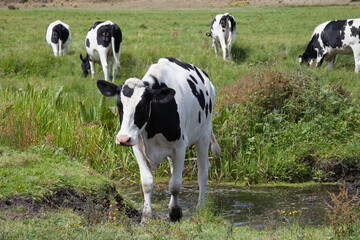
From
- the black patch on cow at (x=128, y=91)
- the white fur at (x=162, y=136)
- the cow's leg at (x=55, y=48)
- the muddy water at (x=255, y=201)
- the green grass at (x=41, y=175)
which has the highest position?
the black patch on cow at (x=128, y=91)

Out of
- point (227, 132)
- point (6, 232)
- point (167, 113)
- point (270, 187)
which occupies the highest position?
point (167, 113)

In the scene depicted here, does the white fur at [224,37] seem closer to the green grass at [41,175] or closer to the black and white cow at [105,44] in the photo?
the black and white cow at [105,44]

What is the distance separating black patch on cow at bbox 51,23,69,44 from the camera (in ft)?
59.8

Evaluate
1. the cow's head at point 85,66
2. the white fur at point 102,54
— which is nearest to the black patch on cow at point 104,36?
the white fur at point 102,54

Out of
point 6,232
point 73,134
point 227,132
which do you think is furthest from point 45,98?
point 6,232

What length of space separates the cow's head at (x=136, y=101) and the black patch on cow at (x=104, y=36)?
967cm

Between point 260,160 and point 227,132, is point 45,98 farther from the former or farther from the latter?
point 260,160

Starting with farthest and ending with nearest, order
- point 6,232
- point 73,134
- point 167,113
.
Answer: point 73,134 < point 167,113 < point 6,232

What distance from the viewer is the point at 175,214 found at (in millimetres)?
5828

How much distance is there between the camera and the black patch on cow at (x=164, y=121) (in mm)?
5406

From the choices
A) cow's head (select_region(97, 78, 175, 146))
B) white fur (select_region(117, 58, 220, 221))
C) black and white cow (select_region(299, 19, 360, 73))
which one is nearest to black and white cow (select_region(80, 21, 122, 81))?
black and white cow (select_region(299, 19, 360, 73))

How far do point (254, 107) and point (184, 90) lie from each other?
3.63 m

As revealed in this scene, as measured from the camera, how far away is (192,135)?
6352 millimetres

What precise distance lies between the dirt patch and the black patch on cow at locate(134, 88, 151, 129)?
2.91ft
